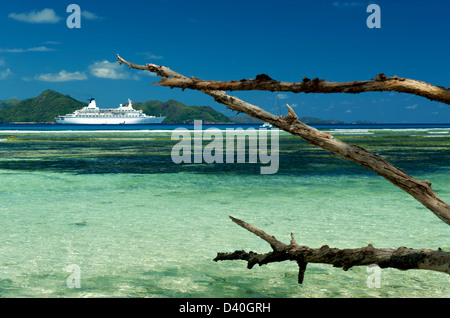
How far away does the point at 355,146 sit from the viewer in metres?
4.16

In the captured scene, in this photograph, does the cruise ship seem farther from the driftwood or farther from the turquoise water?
the driftwood

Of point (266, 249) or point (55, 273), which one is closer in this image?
point (55, 273)

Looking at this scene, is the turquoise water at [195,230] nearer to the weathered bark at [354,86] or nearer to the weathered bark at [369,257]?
the weathered bark at [369,257]

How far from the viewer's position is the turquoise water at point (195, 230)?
5469 millimetres

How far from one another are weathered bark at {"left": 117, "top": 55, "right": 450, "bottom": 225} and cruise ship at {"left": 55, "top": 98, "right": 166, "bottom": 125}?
164 m

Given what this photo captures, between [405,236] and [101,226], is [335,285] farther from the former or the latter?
[101,226]

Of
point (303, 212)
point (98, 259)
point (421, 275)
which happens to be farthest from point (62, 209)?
point (421, 275)

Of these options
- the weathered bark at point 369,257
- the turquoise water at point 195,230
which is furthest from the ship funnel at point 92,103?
the weathered bark at point 369,257

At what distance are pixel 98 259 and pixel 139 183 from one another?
7911 mm

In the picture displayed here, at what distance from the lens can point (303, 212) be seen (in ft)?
32.3

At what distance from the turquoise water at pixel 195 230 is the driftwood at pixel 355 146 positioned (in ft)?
3.04

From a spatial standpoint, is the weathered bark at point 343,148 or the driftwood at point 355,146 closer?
the driftwood at point 355,146

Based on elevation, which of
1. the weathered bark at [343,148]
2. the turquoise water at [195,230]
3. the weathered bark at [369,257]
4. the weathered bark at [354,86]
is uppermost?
the weathered bark at [354,86]

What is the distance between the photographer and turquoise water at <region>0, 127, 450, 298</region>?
5.47 metres
